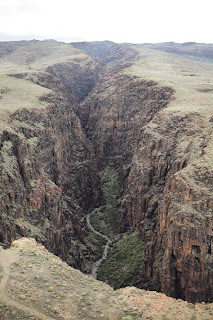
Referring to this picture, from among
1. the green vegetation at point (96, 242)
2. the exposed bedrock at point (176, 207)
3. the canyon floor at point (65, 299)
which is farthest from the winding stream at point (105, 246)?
the canyon floor at point (65, 299)

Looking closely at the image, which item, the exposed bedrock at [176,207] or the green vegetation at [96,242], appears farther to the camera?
the green vegetation at [96,242]

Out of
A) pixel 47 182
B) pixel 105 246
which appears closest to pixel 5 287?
pixel 47 182

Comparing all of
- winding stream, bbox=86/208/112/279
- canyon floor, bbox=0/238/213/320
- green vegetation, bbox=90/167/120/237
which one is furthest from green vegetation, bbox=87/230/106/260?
canyon floor, bbox=0/238/213/320

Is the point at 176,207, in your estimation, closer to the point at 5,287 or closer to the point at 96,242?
the point at 5,287

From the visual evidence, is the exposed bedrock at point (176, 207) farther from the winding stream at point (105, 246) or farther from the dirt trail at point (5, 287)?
the dirt trail at point (5, 287)

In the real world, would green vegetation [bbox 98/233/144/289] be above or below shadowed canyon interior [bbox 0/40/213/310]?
below

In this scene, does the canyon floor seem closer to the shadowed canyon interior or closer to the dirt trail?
the dirt trail

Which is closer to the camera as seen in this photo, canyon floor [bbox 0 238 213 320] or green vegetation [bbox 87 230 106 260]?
canyon floor [bbox 0 238 213 320]
